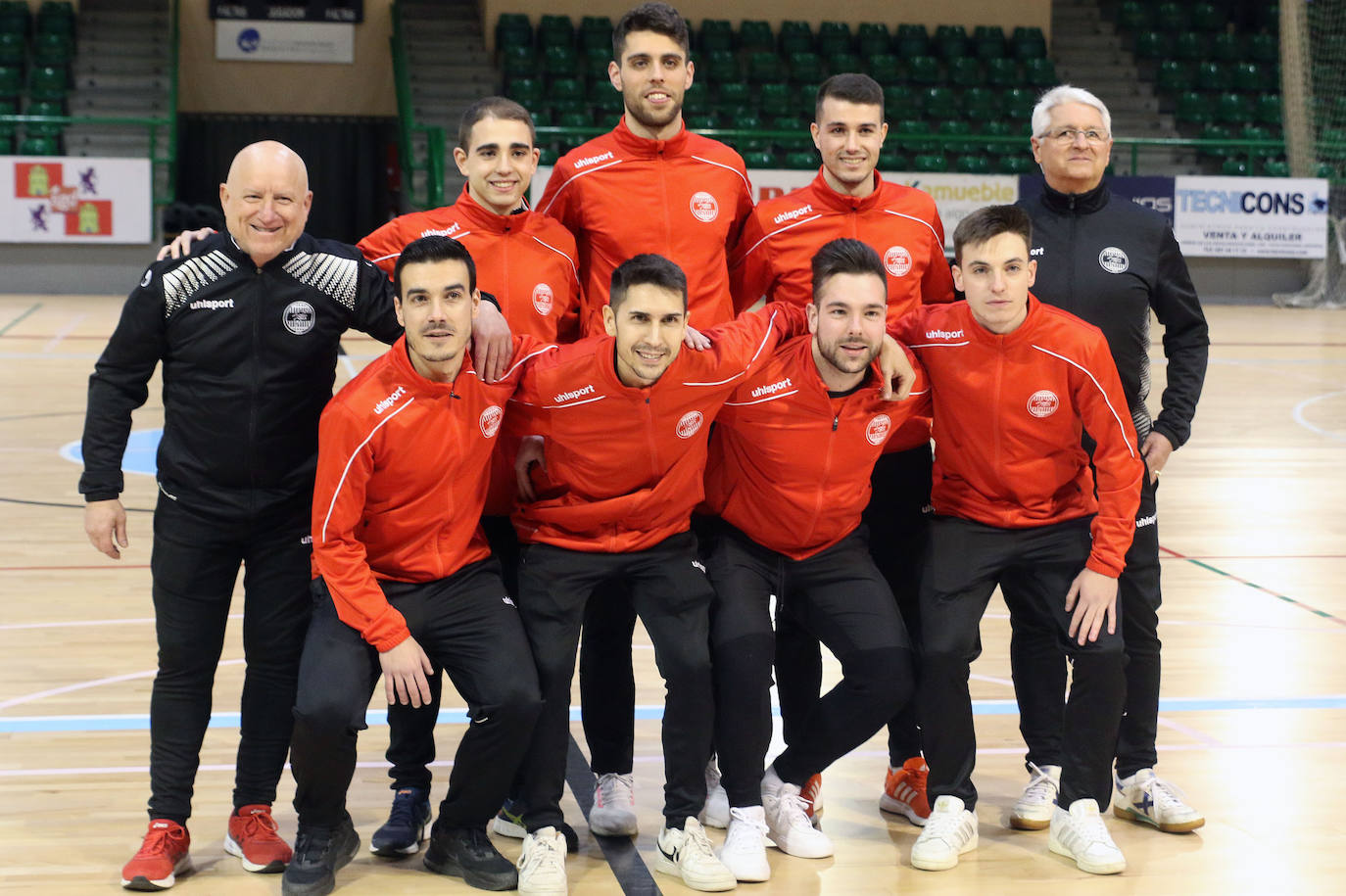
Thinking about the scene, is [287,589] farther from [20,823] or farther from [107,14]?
[107,14]

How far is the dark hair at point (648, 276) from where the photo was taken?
11.2 feet

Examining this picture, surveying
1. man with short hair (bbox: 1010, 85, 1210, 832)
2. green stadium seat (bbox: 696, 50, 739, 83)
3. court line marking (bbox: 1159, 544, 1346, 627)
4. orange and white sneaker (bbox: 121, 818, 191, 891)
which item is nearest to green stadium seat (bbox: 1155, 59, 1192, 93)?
green stadium seat (bbox: 696, 50, 739, 83)

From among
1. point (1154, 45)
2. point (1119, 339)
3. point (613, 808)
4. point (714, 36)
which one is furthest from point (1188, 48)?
point (613, 808)

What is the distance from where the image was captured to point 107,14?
64.4ft

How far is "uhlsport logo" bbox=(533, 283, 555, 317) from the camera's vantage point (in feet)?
12.7

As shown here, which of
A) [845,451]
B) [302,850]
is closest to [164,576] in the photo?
[302,850]

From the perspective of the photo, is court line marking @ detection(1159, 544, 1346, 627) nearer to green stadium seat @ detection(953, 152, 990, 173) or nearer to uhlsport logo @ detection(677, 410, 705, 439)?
uhlsport logo @ detection(677, 410, 705, 439)

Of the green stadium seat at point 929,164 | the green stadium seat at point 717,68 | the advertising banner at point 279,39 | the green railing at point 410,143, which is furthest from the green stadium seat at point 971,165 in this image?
the advertising banner at point 279,39

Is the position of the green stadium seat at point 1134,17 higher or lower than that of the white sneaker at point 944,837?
higher

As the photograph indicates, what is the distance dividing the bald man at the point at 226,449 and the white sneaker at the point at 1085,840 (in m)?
1.88

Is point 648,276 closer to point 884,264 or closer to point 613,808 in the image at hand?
Result: point 884,264

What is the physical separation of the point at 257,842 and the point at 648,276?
1.62m

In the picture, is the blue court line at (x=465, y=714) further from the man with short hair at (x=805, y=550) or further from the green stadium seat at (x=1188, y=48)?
the green stadium seat at (x=1188, y=48)

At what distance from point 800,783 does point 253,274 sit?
6.02ft
